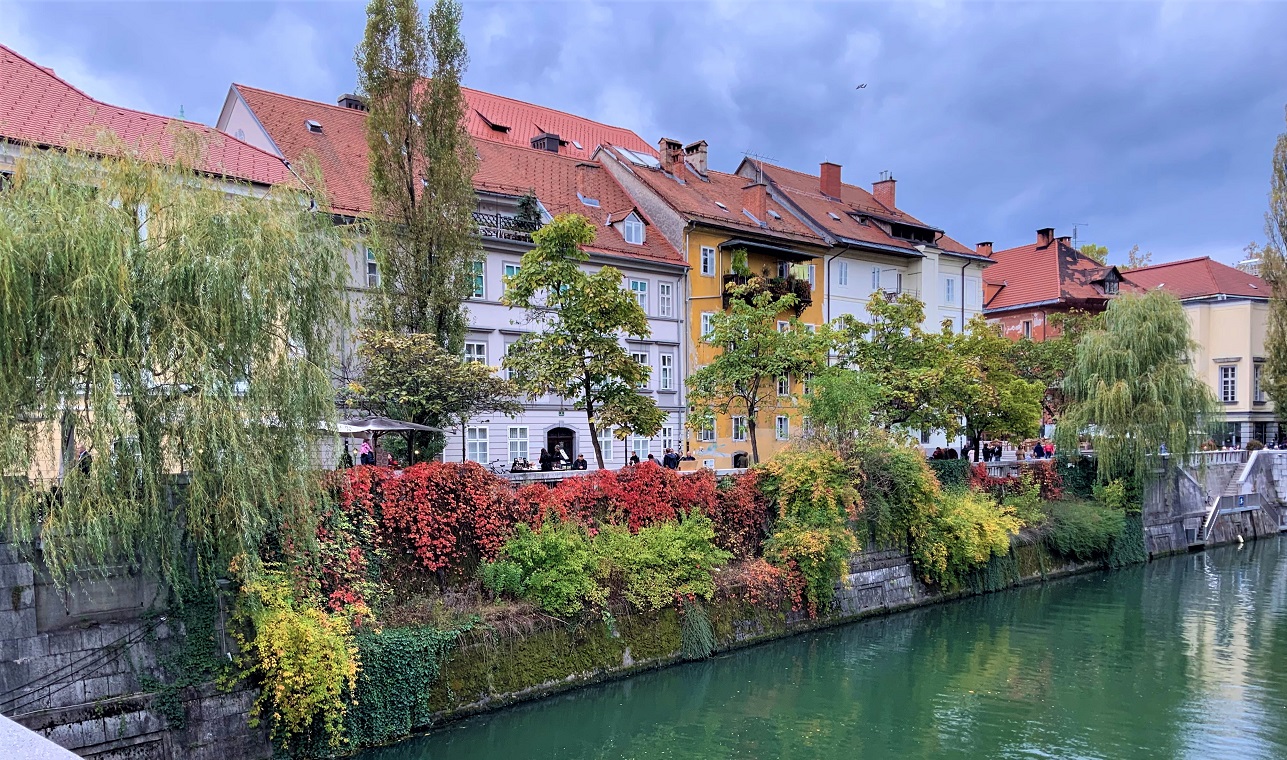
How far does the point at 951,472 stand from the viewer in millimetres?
27047

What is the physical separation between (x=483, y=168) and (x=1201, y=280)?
43600mm

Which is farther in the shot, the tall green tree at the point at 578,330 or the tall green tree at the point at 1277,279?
the tall green tree at the point at 1277,279

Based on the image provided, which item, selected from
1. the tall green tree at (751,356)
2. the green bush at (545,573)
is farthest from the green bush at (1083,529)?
the green bush at (545,573)

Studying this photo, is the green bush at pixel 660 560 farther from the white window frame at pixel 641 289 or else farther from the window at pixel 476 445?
the white window frame at pixel 641 289

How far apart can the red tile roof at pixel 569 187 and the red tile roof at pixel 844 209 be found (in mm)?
9165

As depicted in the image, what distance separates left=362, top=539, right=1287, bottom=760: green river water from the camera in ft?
48.3

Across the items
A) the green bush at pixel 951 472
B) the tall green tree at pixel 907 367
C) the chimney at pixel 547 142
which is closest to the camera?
the green bush at pixel 951 472

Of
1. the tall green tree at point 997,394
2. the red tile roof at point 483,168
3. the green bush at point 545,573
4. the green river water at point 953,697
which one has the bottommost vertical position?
the green river water at point 953,697

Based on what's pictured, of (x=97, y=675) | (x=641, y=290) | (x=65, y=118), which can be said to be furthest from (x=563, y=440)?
(x=97, y=675)

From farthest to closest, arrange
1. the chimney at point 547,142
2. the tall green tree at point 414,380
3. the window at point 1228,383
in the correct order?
the window at point 1228,383 < the chimney at point 547,142 < the tall green tree at point 414,380

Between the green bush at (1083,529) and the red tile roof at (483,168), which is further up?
the red tile roof at (483,168)

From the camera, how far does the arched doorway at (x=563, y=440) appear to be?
3114 cm

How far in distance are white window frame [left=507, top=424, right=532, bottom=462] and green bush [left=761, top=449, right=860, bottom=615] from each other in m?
10.4

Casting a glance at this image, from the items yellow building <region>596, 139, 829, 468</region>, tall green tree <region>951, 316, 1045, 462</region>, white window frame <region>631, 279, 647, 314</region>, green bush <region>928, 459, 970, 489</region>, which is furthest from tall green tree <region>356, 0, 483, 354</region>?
tall green tree <region>951, 316, 1045, 462</region>
